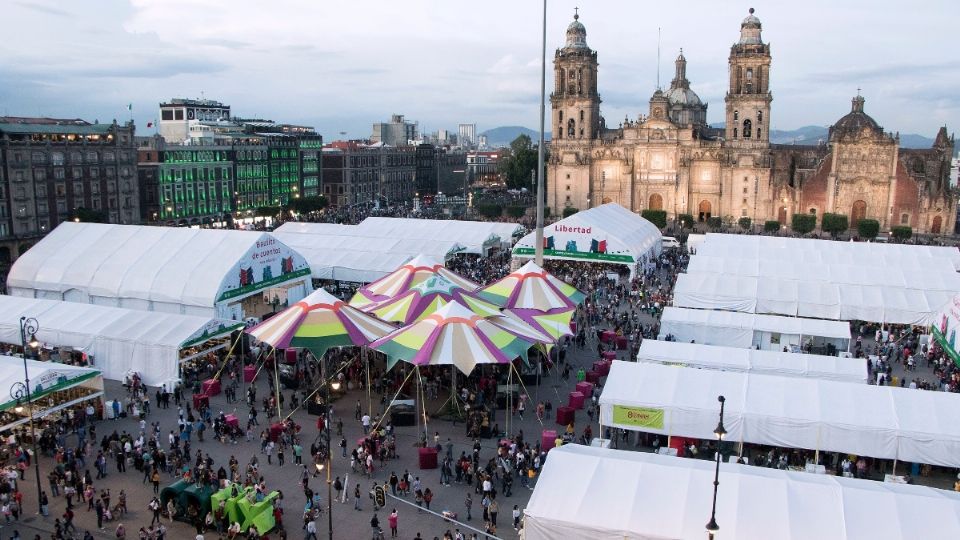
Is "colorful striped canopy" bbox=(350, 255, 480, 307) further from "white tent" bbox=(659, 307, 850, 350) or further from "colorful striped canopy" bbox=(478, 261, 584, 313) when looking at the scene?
"white tent" bbox=(659, 307, 850, 350)

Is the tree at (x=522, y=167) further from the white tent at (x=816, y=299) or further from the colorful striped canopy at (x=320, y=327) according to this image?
the colorful striped canopy at (x=320, y=327)

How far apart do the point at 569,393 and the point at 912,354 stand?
635 inches

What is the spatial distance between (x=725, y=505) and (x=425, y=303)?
14.8 m

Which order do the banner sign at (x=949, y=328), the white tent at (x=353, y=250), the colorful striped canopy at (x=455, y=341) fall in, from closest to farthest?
the colorful striped canopy at (x=455, y=341), the banner sign at (x=949, y=328), the white tent at (x=353, y=250)

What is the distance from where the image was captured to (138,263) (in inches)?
1373

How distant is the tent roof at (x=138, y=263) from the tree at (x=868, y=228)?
50.1 meters

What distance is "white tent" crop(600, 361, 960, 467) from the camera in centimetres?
1959

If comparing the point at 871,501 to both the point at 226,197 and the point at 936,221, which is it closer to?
the point at 936,221

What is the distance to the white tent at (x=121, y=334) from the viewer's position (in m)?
26.7

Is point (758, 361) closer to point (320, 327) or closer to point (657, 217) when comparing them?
point (320, 327)

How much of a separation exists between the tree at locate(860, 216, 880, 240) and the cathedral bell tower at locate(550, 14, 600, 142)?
90.2 ft

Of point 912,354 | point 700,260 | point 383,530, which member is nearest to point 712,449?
point 383,530

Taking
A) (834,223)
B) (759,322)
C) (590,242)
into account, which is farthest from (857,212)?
(759,322)

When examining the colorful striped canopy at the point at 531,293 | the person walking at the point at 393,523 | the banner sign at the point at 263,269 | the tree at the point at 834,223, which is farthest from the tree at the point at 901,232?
the person walking at the point at 393,523
